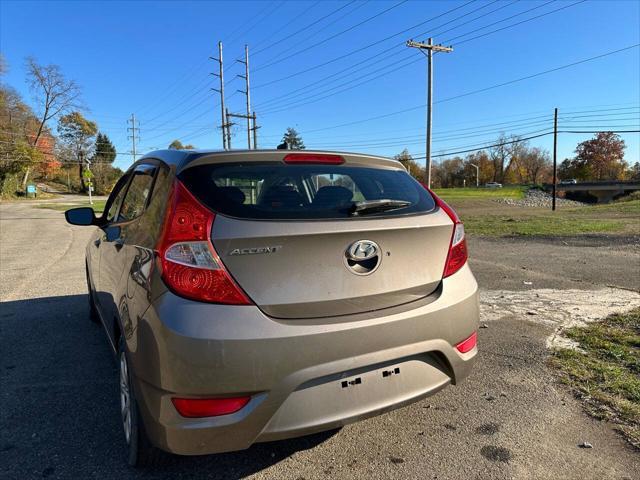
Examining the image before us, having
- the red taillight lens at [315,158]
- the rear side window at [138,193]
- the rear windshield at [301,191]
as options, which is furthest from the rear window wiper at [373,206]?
the rear side window at [138,193]

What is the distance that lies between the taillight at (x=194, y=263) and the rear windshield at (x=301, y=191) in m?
0.12

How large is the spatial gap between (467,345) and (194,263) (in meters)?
1.63

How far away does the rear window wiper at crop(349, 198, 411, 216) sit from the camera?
2281 millimetres

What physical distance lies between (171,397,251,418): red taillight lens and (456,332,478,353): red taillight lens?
1.25 m

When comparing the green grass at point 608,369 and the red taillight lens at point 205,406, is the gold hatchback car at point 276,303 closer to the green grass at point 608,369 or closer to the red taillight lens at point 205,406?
the red taillight lens at point 205,406

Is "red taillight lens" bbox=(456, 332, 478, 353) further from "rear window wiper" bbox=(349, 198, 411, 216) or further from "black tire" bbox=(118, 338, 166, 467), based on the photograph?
"black tire" bbox=(118, 338, 166, 467)

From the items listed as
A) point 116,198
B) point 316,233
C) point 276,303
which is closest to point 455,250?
point 316,233

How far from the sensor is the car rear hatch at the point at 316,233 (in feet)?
6.48

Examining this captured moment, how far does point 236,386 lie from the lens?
187 centimetres

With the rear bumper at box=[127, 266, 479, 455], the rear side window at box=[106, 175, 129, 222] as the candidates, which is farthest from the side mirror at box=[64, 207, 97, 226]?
the rear bumper at box=[127, 266, 479, 455]

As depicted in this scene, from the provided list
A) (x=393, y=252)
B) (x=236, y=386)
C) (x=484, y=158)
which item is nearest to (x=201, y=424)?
(x=236, y=386)

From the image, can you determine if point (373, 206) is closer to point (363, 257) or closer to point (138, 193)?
point (363, 257)

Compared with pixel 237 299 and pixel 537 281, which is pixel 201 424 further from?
pixel 537 281

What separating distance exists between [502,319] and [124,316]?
396cm
